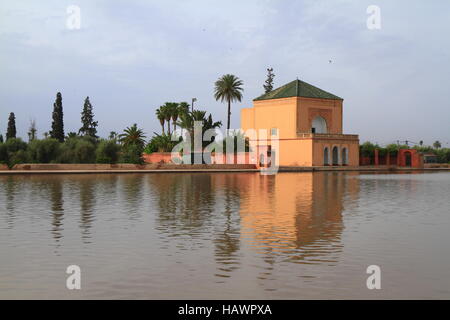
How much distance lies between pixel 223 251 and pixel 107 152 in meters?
39.5

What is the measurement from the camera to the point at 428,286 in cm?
646

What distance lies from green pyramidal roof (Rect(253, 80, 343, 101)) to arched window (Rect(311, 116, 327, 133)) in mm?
2585

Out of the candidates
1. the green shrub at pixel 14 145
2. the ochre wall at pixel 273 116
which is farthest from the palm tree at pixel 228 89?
the green shrub at pixel 14 145

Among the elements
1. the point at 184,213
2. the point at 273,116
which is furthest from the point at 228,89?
the point at 184,213

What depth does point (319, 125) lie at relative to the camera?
6394cm

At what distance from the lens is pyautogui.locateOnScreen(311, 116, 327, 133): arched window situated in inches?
2499

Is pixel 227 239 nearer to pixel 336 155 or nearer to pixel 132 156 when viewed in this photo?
pixel 132 156

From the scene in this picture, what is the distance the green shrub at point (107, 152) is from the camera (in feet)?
151

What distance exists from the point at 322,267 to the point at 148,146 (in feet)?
167

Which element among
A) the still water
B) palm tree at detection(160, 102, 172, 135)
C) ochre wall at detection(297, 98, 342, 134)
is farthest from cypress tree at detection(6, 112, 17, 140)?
the still water

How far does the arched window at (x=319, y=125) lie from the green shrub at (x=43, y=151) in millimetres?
30000

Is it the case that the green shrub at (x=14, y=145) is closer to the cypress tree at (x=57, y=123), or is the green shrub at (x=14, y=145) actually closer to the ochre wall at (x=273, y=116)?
the cypress tree at (x=57, y=123)
